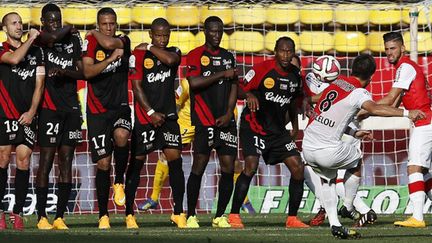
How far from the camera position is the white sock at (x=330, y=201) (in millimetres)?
10539

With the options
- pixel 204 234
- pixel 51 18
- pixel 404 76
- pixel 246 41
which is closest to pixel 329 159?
pixel 204 234

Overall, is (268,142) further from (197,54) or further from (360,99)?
(360,99)

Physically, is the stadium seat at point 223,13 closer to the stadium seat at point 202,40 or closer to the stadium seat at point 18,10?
the stadium seat at point 202,40

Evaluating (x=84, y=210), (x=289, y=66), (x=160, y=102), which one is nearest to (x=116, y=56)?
(x=160, y=102)

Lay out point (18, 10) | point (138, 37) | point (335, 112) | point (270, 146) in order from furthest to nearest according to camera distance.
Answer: point (138, 37) < point (18, 10) < point (270, 146) < point (335, 112)

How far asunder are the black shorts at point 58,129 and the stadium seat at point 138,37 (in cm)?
634

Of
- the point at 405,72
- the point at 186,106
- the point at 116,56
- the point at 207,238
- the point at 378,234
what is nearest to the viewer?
the point at 207,238

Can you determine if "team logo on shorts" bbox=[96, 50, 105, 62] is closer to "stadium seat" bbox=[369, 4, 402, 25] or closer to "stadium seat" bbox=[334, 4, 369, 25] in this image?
"stadium seat" bbox=[369, 4, 402, 25]

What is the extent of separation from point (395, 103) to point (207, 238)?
3.38 m

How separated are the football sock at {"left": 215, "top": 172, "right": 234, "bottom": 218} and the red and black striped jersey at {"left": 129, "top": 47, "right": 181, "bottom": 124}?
888 mm

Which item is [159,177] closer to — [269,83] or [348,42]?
[269,83]

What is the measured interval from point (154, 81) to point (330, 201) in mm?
2432

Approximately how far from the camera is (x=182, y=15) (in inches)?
741

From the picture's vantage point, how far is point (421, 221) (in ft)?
39.9
